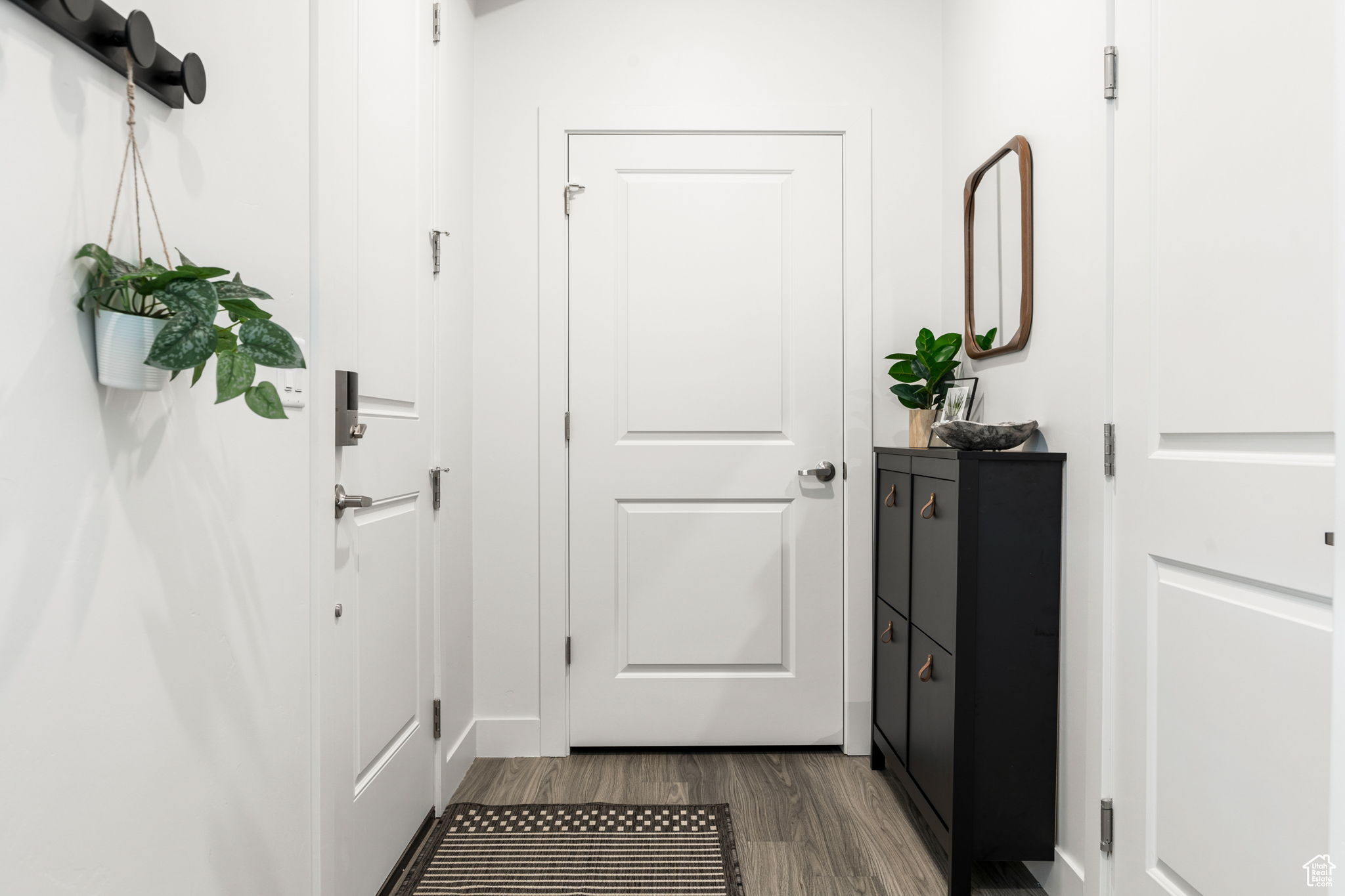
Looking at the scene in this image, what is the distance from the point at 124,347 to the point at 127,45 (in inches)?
13.4

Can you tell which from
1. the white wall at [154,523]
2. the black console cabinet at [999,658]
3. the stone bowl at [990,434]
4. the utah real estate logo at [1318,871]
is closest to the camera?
the white wall at [154,523]

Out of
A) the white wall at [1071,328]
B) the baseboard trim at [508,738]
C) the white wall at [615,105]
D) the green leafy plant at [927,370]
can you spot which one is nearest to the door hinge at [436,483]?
the white wall at [615,105]

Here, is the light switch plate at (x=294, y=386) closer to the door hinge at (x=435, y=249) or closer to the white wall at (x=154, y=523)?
the white wall at (x=154, y=523)

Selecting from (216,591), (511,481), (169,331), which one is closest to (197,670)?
(216,591)

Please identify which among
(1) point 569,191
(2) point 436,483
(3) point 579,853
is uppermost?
(1) point 569,191

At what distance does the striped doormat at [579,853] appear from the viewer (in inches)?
70.2

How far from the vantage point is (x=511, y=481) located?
2.50 m

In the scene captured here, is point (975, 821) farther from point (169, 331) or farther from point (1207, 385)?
point (169, 331)

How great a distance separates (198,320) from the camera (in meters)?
0.80

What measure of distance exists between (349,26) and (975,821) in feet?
6.88

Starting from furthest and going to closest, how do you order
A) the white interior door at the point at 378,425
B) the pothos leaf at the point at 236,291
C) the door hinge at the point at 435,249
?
the door hinge at the point at 435,249 < the white interior door at the point at 378,425 < the pothos leaf at the point at 236,291

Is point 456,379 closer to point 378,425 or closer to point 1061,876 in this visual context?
point 378,425

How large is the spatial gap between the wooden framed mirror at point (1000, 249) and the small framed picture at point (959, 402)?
83mm

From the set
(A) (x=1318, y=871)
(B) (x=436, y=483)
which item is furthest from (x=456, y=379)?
(A) (x=1318, y=871)
